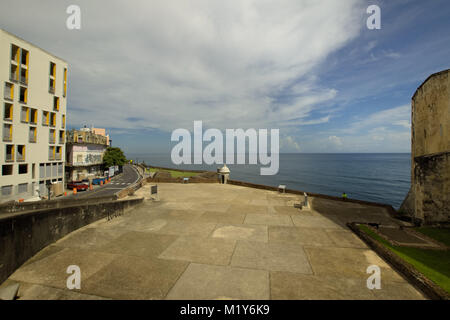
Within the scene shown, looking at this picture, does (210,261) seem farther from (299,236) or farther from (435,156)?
(435,156)

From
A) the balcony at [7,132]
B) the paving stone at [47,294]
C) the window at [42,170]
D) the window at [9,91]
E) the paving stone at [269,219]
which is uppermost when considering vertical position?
the window at [9,91]

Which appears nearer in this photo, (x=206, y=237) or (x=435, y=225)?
(x=206, y=237)

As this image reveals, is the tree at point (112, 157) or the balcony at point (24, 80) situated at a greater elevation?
the balcony at point (24, 80)

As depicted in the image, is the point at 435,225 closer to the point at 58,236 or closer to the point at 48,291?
the point at 48,291

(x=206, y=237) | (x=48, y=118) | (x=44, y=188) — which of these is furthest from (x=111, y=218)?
(x=48, y=118)

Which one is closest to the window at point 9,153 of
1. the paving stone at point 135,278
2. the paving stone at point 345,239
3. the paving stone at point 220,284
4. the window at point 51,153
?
the window at point 51,153

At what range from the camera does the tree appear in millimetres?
53053

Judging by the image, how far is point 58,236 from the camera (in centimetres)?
823

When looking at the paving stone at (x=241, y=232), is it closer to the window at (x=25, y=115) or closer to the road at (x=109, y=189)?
the road at (x=109, y=189)

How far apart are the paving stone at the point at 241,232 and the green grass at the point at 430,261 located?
5.05m

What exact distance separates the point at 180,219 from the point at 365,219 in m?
11.9

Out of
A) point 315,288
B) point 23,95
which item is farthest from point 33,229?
point 23,95

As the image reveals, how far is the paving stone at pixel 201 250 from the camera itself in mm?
7067

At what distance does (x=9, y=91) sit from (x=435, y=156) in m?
44.3
